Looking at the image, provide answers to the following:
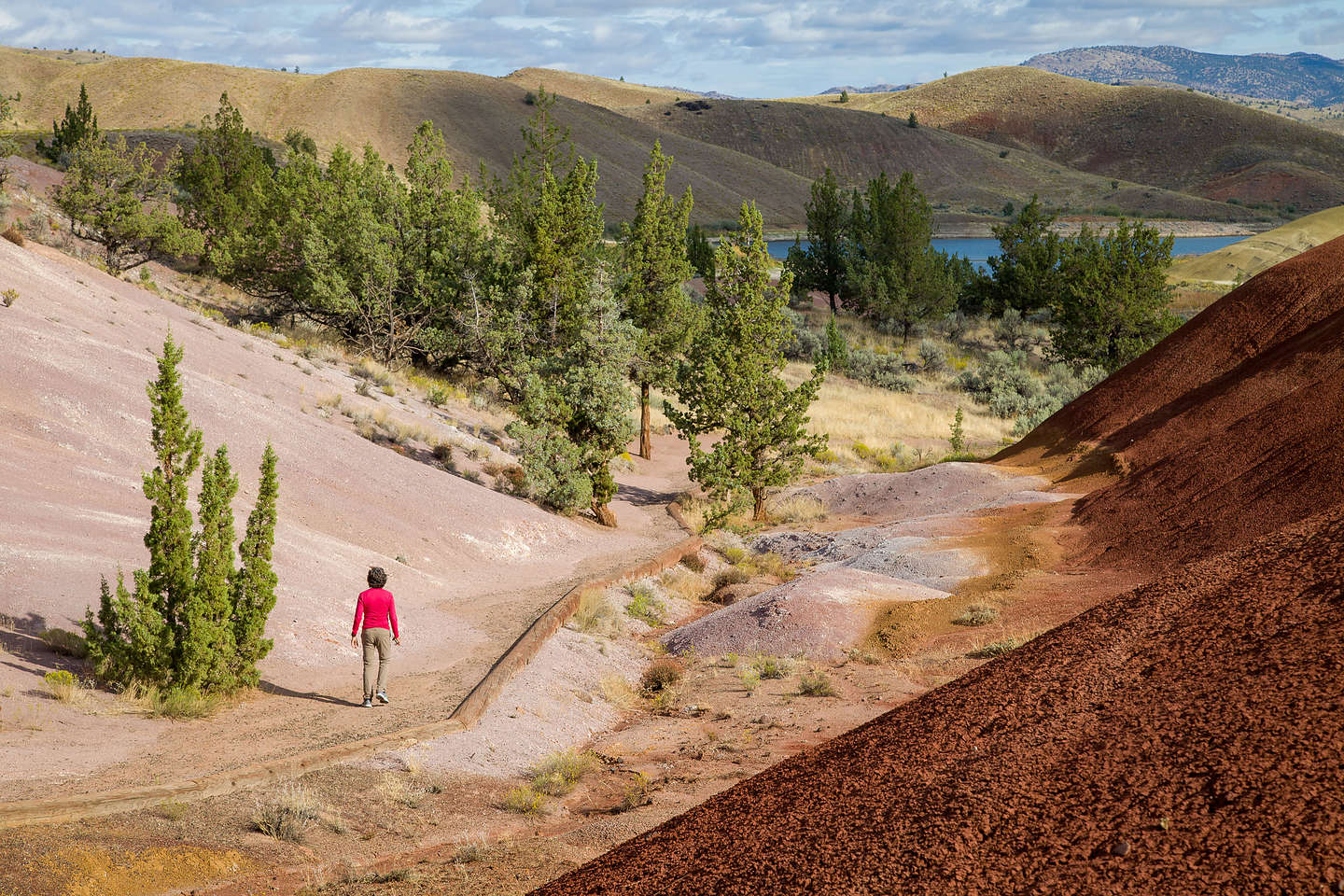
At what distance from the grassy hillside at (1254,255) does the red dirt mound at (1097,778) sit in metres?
66.5

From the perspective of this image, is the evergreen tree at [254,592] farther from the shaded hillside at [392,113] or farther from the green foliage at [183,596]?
the shaded hillside at [392,113]

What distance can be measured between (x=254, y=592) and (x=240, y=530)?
4731 mm

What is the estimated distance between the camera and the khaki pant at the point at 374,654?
12.1 metres

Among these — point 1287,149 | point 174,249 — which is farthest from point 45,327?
point 1287,149

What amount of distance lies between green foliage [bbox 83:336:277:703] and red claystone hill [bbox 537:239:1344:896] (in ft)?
22.1

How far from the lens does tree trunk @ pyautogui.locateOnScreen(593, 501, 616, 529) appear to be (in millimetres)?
24828

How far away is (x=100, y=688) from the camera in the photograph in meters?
11.4

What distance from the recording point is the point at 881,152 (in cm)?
16775

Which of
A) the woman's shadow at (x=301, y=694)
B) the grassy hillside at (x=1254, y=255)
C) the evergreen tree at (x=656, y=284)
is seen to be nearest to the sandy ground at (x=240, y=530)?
the woman's shadow at (x=301, y=694)

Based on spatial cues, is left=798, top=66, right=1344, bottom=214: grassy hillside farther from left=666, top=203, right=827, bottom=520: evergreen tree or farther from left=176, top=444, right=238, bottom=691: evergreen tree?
left=176, top=444, right=238, bottom=691: evergreen tree

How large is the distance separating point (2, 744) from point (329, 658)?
467cm

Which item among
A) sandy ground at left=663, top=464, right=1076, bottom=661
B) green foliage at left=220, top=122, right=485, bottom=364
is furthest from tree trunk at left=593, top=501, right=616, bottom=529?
green foliage at left=220, top=122, right=485, bottom=364

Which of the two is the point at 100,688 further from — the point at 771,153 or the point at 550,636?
the point at 771,153

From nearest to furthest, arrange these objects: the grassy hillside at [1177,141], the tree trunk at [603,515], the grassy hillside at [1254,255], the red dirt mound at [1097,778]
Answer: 1. the red dirt mound at [1097,778]
2. the tree trunk at [603,515]
3. the grassy hillside at [1254,255]
4. the grassy hillside at [1177,141]
